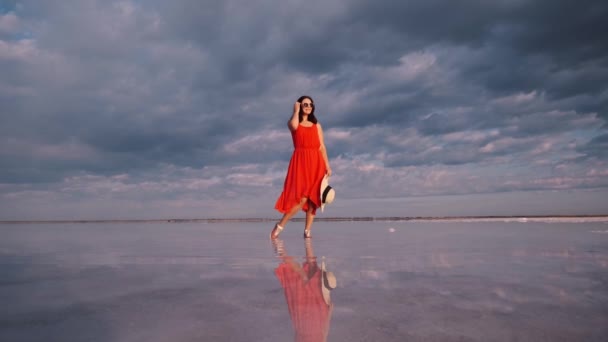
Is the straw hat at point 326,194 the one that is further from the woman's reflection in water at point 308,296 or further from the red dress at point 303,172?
the woman's reflection in water at point 308,296

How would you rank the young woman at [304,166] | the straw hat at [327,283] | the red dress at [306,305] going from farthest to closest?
the young woman at [304,166], the straw hat at [327,283], the red dress at [306,305]

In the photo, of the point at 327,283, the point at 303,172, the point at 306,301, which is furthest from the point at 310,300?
the point at 303,172

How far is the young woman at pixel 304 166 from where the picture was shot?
6.41 m

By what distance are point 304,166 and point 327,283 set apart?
4.31 metres

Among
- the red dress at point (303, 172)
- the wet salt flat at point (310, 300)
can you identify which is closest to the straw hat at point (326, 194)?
the red dress at point (303, 172)

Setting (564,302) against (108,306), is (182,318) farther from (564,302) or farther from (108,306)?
(564,302)

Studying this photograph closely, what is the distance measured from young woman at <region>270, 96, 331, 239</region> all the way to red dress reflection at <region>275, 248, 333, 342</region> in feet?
11.5

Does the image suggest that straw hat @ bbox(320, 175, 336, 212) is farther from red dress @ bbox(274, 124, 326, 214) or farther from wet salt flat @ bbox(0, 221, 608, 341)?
wet salt flat @ bbox(0, 221, 608, 341)

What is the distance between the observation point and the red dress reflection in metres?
1.33

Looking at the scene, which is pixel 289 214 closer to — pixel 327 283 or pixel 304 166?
pixel 304 166

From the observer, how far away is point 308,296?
1864 millimetres

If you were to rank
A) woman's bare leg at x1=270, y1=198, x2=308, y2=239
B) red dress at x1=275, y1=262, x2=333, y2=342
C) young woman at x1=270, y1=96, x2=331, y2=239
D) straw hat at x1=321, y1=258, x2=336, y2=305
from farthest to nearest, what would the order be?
young woman at x1=270, y1=96, x2=331, y2=239
woman's bare leg at x1=270, y1=198, x2=308, y2=239
straw hat at x1=321, y1=258, x2=336, y2=305
red dress at x1=275, y1=262, x2=333, y2=342

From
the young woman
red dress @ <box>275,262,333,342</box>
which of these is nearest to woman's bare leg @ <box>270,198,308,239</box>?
the young woman

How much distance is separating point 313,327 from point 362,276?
108 centimetres
